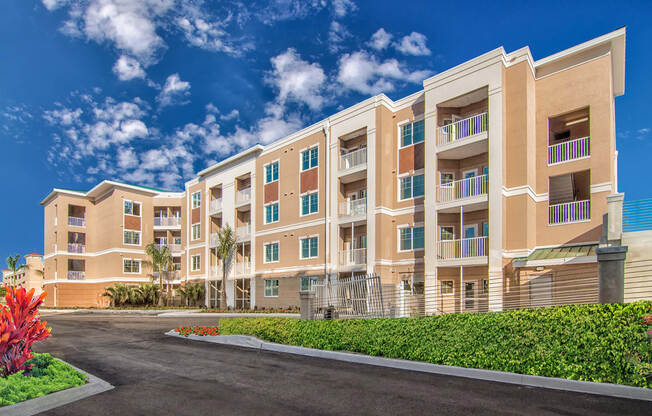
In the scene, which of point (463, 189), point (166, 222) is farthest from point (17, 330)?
point (166, 222)

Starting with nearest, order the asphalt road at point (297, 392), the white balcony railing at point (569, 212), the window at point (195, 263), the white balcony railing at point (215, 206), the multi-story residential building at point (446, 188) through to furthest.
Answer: the asphalt road at point (297, 392)
the white balcony railing at point (569, 212)
the multi-story residential building at point (446, 188)
the white balcony railing at point (215, 206)
the window at point (195, 263)

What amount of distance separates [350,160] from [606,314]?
2205 centimetres

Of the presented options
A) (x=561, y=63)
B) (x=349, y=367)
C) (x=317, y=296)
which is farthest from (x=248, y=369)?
(x=561, y=63)

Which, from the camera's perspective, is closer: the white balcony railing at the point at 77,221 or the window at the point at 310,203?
the window at the point at 310,203

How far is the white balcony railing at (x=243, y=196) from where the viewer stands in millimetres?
38281

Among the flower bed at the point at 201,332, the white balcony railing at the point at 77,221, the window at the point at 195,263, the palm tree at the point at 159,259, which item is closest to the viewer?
the flower bed at the point at 201,332

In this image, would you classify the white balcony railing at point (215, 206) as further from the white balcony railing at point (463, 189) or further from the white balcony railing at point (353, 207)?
the white balcony railing at point (463, 189)

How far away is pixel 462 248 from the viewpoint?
22750mm

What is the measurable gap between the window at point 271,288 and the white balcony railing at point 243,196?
7474mm

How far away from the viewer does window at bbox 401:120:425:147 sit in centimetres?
2685

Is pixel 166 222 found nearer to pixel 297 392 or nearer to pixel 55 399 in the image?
pixel 55 399

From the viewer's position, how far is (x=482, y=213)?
939 inches

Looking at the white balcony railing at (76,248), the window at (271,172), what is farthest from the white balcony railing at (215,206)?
the white balcony railing at (76,248)

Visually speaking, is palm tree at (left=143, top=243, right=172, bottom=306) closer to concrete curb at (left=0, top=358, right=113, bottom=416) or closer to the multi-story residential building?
the multi-story residential building
